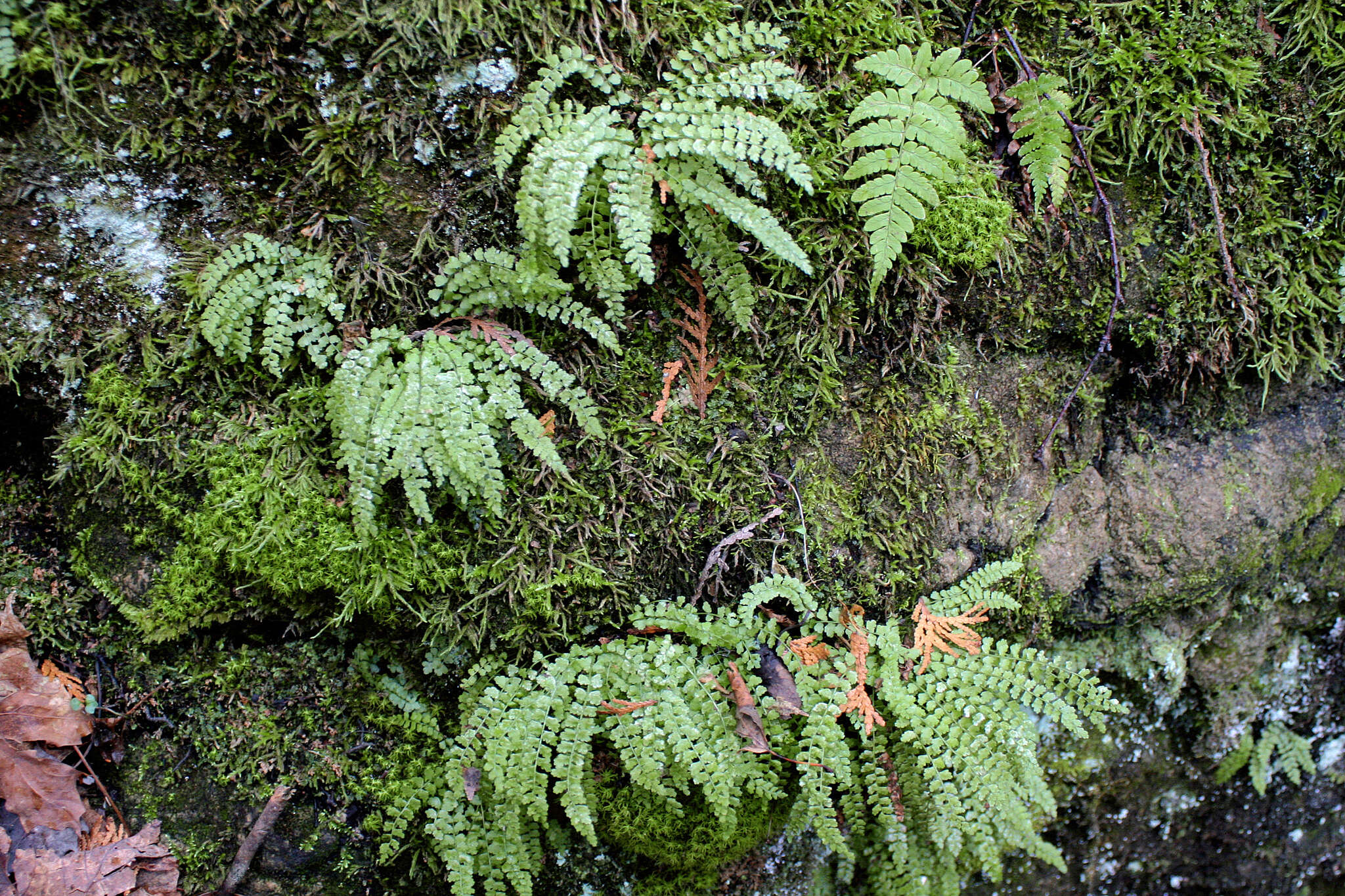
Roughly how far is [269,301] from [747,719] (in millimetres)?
2499

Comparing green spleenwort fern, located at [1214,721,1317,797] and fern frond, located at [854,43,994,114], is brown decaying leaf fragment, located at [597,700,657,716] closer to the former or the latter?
fern frond, located at [854,43,994,114]

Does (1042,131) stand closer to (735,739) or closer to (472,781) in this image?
(735,739)

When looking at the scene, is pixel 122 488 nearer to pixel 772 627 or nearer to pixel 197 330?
pixel 197 330

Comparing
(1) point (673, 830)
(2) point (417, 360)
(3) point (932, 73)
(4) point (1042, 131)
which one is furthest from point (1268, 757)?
(2) point (417, 360)

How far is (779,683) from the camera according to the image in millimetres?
3191

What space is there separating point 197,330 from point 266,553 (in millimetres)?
920

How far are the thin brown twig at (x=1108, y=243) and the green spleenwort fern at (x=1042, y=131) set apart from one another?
0.39 ft

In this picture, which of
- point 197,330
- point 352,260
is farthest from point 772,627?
point 197,330

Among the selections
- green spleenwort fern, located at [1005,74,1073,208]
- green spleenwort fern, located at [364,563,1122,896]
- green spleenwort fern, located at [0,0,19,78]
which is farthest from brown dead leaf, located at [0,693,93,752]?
green spleenwort fern, located at [1005,74,1073,208]

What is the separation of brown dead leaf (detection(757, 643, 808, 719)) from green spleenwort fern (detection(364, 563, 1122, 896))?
0.03 metres

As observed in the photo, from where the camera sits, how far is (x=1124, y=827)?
170 inches

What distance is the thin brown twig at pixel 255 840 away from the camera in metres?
3.08

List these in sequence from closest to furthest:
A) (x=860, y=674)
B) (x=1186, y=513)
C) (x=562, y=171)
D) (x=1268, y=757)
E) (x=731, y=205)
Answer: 1. (x=562, y=171)
2. (x=731, y=205)
3. (x=860, y=674)
4. (x=1186, y=513)
5. (x=1268, y=757)

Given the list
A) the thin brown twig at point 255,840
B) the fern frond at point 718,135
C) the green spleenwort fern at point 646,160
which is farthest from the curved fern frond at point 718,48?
the thin brown twig at point 255,840
